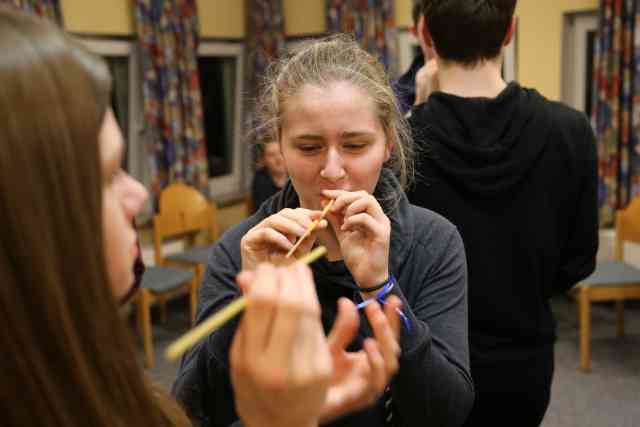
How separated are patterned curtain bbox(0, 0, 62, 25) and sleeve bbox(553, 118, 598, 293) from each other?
9.92ft

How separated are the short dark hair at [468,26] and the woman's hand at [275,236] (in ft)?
2.14

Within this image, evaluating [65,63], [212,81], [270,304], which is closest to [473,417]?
[270,304]

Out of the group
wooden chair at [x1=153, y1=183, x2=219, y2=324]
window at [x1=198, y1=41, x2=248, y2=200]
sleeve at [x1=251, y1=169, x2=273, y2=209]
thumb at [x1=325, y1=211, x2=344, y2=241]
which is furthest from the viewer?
window at [x1=198, y1=41, x2=248, y2=200]

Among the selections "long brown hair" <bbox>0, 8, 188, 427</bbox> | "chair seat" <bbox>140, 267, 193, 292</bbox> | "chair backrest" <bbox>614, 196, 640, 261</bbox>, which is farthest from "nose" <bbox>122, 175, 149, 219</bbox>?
"chair backrest" <bbox>614, 196, 640, 261</bbox>

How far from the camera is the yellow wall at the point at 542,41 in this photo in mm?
4242

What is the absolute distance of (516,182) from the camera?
4.68 ft

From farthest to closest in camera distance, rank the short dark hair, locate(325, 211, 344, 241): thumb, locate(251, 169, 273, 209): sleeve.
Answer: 1. locate(251, 169, 273, 209): sleeve
2. the short dark hair
3. locate(325, 211, 344, 241): thumb

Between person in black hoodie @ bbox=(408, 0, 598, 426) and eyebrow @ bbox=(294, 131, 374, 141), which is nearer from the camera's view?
eyebrow @ bbox=(294, 131, 374, 141)

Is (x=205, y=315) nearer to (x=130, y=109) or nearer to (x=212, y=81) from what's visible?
(x=130, y=109)

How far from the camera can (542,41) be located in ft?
14.2

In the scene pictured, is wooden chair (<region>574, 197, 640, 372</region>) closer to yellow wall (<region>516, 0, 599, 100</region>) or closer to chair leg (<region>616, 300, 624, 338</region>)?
chair leg (<region>616, 300, 624, 338</region>)

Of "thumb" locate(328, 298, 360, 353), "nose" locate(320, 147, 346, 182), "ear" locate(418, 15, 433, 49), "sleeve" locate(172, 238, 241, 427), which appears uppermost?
"ear" locate(418, 15, 433, 49)

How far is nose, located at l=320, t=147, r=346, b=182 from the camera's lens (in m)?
1.11

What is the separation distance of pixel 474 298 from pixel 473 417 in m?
0.30
